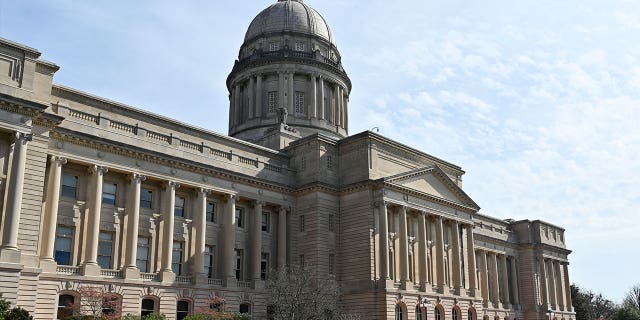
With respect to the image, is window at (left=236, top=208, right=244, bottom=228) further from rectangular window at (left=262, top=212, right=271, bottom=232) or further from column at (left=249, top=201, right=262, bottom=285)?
rectangular window at (left=262, top=212, right=271, bottom=232)

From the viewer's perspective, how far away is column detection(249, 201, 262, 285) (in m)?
46.2

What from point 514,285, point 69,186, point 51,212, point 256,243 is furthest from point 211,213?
point 514,285

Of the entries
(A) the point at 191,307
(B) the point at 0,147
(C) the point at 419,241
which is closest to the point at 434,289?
(C) the point at 419,241

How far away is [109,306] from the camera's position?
121 feet

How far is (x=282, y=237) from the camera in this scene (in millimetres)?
48906

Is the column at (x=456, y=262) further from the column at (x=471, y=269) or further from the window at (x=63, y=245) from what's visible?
the window at (x=63, y=245)

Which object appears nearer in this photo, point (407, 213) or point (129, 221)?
point (129, 221)

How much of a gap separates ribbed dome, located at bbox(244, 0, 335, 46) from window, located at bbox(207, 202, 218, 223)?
3057cm

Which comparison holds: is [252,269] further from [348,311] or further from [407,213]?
[407,213]

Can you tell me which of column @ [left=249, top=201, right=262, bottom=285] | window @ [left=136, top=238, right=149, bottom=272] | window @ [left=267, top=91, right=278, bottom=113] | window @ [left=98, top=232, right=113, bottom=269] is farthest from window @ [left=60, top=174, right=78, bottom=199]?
window @ [left=267, top=91, right=278, bottom=113]

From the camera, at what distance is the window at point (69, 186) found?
124 feet

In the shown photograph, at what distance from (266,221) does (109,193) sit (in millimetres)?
13496

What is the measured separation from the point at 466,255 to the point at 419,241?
7402 millimetres

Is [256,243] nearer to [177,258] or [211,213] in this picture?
[211,213]
